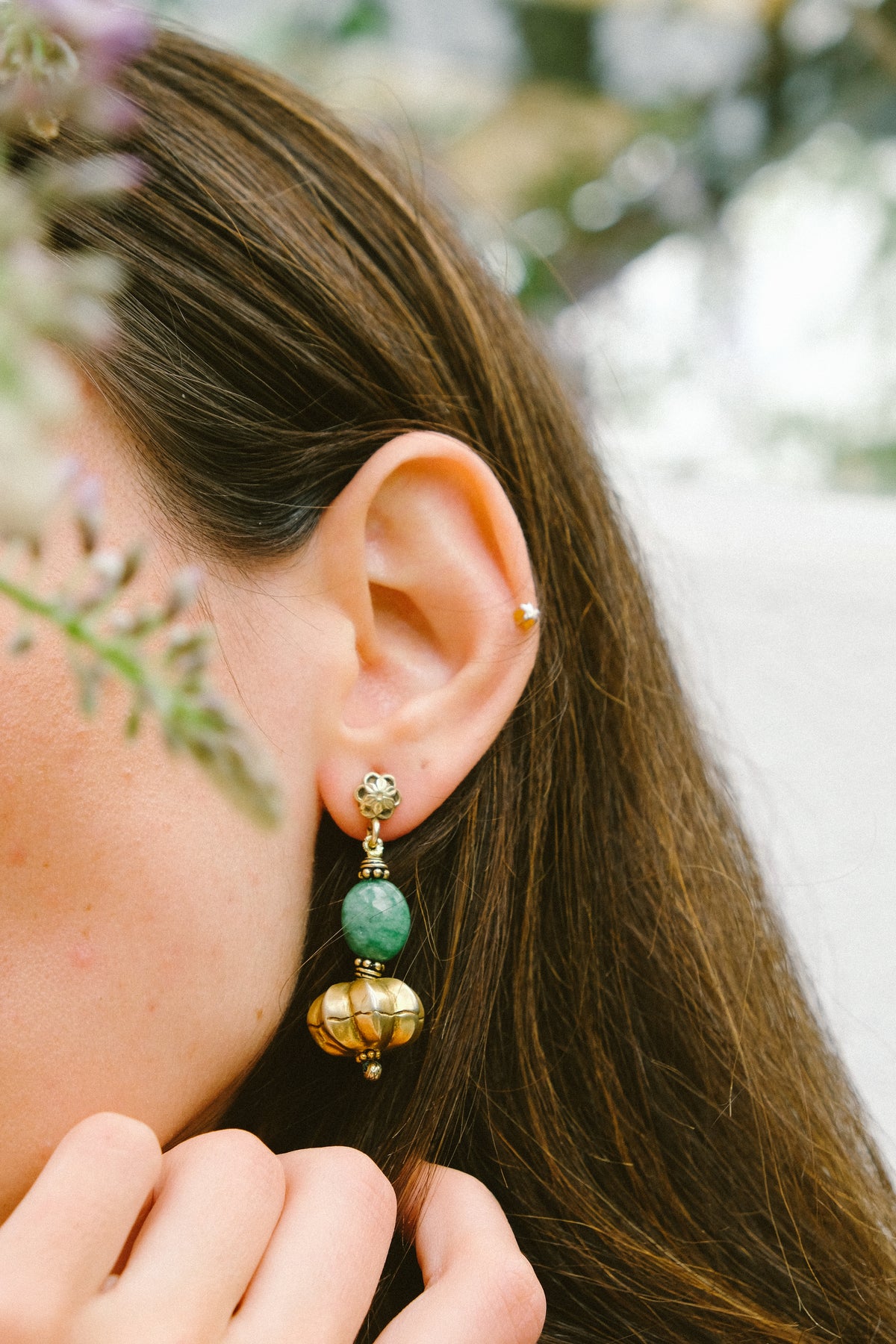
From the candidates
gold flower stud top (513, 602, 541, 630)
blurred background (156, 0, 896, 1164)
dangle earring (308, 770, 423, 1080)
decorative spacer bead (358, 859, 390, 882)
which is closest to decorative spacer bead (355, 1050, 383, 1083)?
dangle earring (308, 770, 423, 1080)

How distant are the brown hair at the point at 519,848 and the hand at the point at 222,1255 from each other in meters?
0.14

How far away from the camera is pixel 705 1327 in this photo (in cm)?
88

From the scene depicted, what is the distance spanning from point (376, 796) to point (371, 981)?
0.13m

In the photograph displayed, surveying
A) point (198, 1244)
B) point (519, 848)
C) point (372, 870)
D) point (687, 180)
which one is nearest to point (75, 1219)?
point (198, 1244)

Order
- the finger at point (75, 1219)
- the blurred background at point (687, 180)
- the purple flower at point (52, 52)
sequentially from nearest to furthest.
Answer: the purple flower at point (52, 52)
the finger at point (75, 1219)
the blurred background at point (687, 180)

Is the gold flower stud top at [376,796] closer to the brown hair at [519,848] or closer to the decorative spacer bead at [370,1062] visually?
the brown hair at [519,848]

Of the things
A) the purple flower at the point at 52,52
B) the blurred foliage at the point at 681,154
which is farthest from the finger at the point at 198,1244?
the blurred foliage at the point at 681,154

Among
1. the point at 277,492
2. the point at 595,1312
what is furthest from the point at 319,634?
the point at 595,1312

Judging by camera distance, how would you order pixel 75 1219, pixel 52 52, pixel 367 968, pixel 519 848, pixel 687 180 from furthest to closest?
pixel 687 180 → pixel 519 848 → pixel 367 968 → pixel 75 1219 → pixel 52 52

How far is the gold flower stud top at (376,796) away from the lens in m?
0.79

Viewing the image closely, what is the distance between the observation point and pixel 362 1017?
79cm

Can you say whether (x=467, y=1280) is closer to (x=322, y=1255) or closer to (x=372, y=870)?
(x=322, y=1255)

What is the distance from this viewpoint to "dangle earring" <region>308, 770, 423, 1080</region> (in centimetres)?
79

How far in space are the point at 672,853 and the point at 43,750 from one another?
0.57 meters
